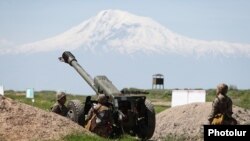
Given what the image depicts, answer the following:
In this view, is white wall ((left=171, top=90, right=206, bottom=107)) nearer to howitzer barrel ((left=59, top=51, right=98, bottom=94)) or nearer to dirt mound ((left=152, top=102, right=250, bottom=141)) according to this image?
dirt mound ((left=152, top=102, right=250, bottom=141))

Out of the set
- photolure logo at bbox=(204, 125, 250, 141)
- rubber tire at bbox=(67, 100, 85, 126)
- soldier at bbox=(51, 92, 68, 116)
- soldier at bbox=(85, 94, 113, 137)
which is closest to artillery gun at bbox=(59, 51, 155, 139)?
rubber tire at bbox=(67, 100, 85, 126)

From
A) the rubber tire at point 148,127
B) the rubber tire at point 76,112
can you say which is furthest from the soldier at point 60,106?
the rubber tire at point 148,127

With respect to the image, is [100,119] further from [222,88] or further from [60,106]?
[222,88]

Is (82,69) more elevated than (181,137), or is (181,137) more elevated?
(82,69)

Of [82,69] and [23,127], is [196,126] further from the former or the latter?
[23,127]

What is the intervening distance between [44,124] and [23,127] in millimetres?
565

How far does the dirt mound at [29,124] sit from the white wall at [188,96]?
15078 millimetres

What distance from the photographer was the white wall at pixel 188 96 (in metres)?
30.6

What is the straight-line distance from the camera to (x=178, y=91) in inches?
1264

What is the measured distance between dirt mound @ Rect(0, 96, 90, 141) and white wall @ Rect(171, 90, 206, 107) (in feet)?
49.5

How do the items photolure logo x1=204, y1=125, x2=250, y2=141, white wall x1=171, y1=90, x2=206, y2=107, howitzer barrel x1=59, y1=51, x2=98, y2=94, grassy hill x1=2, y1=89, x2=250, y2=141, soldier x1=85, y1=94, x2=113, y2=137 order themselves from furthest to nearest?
grassy hill x1=2, y1=89, x2=250, y2=141, white wall x1=171, y1=90, x2=206, y2=107, howitzer barrel x1=59, y1=51, x2=98, y2=94, soldier x1=85, y1=94, x2=113, y2=137, photolure logo x1=204, y1=125, x2=250, y2=141

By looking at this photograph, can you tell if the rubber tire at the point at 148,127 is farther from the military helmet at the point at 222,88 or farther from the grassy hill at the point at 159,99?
the military helmet at the point at 222,88

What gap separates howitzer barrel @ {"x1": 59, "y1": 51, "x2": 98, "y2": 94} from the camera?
21.4m

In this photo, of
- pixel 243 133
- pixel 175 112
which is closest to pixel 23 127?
pixel 243 133
